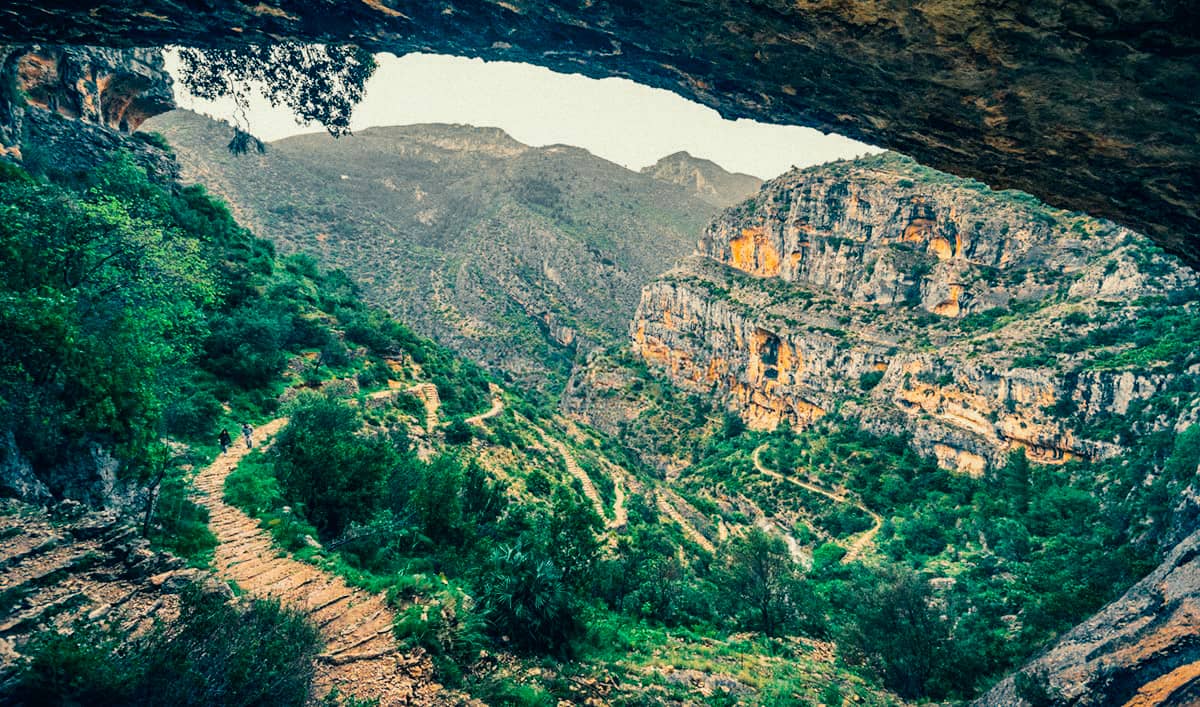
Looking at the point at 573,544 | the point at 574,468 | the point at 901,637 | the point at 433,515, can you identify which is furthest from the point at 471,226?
the point at 901,637

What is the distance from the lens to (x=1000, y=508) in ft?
153

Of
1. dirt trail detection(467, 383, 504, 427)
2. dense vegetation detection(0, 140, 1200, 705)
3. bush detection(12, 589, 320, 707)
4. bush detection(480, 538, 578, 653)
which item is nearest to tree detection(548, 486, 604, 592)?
dense vegetation detection(0, 140, 1200, 705)

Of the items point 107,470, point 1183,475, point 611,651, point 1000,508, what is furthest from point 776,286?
point 107,470

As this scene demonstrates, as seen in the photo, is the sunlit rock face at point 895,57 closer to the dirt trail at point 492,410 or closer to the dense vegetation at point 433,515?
the dense vegetation at point 433,515

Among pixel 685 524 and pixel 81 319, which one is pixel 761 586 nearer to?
pixel 685 524

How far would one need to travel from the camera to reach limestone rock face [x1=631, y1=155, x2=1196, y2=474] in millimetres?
50562

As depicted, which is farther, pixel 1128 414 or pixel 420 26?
pixel 1128 414

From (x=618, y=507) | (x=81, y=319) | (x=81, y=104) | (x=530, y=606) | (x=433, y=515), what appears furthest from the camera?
(x=618, y=507)

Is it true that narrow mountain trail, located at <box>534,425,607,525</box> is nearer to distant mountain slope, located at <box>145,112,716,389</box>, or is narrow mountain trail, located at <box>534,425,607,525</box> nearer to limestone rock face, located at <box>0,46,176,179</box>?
limestone rock face, located at <box>0,46,176,179</box>

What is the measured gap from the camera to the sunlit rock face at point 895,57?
541 cm

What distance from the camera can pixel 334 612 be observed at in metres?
9.96

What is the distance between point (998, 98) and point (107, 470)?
46.7 ft

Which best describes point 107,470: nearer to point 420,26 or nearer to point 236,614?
point 236,614

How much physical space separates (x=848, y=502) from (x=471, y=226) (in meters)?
90.6
